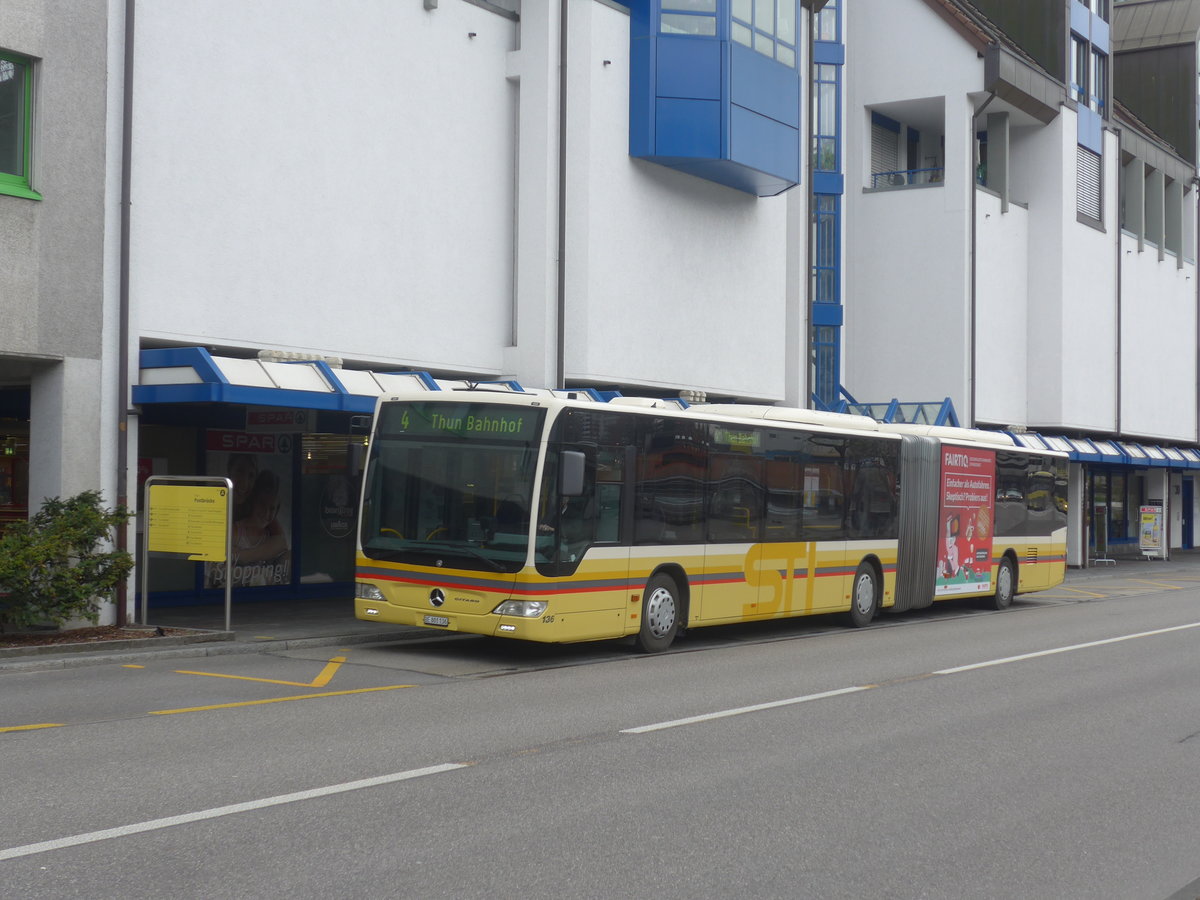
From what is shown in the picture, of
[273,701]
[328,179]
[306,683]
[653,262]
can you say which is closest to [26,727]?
[273,701]

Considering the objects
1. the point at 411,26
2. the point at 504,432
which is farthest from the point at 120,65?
the point at 504,432

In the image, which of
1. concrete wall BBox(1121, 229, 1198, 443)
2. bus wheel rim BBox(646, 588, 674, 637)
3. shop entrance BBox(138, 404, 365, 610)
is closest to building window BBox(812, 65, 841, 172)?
concrete wall BBox(1121, 229, 1198, 443)

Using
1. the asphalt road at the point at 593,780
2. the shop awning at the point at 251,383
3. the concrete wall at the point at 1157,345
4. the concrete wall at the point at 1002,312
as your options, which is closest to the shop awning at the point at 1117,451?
the concrete wall at the point at 1157,345

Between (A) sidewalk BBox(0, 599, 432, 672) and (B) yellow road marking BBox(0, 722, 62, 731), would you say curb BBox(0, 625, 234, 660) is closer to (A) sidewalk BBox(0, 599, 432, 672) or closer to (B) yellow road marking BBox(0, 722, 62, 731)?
(A) sidewalk BBox(0, 599, 432, 672)

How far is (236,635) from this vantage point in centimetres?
1533

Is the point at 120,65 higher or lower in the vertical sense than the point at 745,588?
higher

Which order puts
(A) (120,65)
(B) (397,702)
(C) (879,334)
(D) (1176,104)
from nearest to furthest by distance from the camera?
(B) (397,702)
(A) (120,65)
(C) (879,334)
(D) (1176,104)

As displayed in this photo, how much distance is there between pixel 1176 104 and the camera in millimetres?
50531

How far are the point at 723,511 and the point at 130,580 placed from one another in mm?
7066

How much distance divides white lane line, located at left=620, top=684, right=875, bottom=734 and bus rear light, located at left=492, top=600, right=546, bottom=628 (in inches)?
118

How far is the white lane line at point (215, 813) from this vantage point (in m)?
6.04

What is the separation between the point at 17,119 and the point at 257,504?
6904mm

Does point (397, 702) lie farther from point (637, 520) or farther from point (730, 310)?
point (730, 310)

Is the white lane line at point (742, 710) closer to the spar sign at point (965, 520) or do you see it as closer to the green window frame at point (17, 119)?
the green window frame at point (17, 119)
